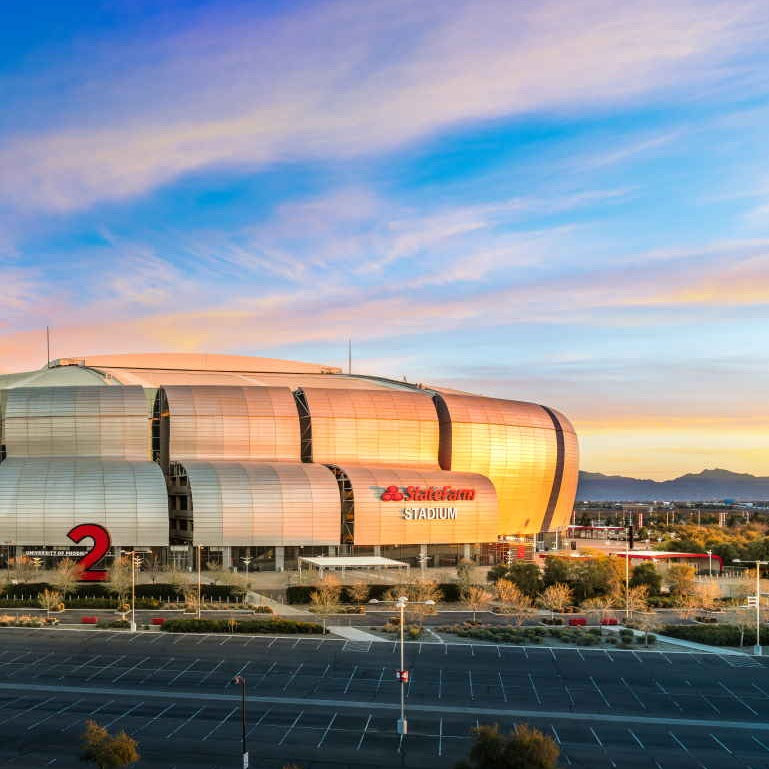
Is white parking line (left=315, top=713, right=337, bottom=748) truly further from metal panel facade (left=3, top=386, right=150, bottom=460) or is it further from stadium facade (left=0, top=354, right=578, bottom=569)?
metal panel facade (left=3, top=386, right=150, bottom=460)

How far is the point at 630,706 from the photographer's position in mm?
53156

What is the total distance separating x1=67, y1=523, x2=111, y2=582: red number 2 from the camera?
106750 mm

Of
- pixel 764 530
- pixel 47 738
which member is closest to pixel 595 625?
pixel 47 738

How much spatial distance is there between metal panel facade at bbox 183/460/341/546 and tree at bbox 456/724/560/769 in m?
83.8

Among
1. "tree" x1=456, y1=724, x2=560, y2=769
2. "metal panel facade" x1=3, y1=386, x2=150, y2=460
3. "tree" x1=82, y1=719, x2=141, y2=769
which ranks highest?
"metal panel facade" x1=3, y1=386, x2=150, y2=460

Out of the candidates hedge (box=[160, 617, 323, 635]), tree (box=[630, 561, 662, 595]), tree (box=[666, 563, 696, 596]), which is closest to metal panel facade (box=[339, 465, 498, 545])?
tree (box=[630, 561, 662, 595])

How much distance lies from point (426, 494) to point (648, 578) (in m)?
35.8

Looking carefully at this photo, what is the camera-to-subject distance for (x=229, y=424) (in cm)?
13450

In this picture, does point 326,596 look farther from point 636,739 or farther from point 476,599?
point 636,739

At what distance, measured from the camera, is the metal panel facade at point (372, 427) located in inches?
5472

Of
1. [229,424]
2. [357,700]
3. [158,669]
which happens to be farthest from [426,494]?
[357,700]

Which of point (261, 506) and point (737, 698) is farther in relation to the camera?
point (261, 506)

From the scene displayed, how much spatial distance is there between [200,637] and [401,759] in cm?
3243

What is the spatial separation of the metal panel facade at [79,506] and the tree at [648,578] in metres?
55.5
